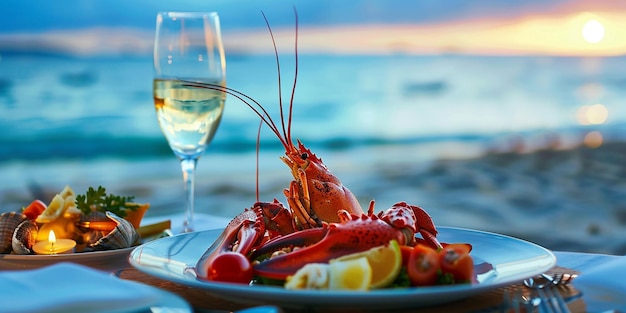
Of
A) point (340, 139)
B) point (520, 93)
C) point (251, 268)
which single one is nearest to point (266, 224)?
point (251, 268)

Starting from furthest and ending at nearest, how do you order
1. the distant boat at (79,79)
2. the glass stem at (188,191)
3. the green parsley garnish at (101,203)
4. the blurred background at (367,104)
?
the distant boat at (79,79) < the blurred background at (367,104) < the glass stem at (188,191) < the green parsley garnish at (101,203)

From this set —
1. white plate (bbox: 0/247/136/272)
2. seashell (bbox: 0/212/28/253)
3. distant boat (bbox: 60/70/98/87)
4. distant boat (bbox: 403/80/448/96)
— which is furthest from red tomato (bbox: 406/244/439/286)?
distant boat (bbox: 403/80/448/96)

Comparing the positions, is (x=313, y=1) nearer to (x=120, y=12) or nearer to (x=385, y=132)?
(x=385, y=132)

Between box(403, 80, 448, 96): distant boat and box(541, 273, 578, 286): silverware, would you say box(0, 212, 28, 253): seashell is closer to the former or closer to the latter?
box(541, 273, 578, 286): silverware

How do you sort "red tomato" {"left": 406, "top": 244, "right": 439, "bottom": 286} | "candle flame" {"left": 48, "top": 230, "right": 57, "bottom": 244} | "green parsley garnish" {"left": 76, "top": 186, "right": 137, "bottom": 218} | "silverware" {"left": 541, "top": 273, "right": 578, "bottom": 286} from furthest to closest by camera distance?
"green parsley garnish" {"left": 76, "top": 186, "right": 137, "bottom": 218} → "candle flame" {"left": 48, "top": 230, "right": 57, "bottom": 244} → "silverware" {"left": 541, "top": 273, "right": 578, "bottom": 286} → "red tomato" {"left": 406, "top": 244, "right": 439, "bottom": 286}

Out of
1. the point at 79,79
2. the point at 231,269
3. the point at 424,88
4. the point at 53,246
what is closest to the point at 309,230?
the point at 231,269

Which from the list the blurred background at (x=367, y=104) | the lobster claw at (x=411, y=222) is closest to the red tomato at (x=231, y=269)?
the lobster claw at (x=411, y=222)

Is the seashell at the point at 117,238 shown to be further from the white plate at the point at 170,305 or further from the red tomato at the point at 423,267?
the red tomato at the point at 423,267
